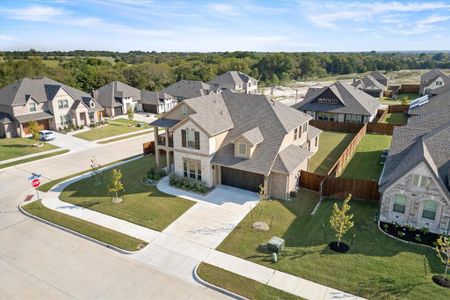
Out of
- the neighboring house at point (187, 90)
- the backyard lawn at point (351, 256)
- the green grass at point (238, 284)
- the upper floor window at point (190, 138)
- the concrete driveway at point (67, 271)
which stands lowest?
the concrete driveway at point (67, 271)

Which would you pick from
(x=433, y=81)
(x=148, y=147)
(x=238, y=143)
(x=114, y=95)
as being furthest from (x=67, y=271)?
(x=433, y=81)

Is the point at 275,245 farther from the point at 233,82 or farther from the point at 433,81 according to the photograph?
the point at 433,81

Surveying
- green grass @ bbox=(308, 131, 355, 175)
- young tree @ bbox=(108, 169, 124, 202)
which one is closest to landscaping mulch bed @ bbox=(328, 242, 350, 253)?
green grass @ bbox=(308, 131, 355, 175)

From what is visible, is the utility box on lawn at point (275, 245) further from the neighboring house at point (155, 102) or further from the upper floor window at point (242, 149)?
the neighboring house at point (155, 102)

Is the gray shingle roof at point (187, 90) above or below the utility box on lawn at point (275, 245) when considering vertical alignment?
above

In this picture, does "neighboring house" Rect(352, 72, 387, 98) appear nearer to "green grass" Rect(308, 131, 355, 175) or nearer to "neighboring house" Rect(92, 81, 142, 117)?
"green grass" Rect(308, 131, 355, 175)

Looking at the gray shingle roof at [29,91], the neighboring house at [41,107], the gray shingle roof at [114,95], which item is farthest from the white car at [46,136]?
the gray shingle roof at [114,95]
